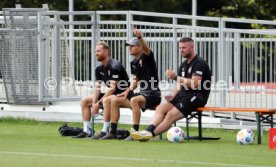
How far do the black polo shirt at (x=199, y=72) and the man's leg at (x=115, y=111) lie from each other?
3.33 ft

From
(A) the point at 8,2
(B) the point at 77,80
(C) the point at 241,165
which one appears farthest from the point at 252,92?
(A) the point at 8,2

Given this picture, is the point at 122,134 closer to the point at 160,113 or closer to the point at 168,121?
the point at 160,113

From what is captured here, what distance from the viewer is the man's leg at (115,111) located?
18547 millimetres

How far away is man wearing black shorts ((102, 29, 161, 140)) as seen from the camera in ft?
60.7

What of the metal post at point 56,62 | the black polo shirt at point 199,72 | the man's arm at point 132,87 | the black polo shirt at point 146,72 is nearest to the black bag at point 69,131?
the man's arm at point 132,87

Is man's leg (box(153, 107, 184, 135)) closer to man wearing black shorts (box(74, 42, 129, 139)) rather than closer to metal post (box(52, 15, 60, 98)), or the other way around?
man wearing black shorts (box(74, 42, 129, 139))

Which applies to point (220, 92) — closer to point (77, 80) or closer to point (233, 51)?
point (233, 51)

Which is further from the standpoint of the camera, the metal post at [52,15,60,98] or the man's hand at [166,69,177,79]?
the metal post at [52,15,60,98]

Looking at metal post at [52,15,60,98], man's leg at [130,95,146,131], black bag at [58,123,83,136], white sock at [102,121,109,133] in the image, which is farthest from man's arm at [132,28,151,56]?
metal post at [52,15,60,98]

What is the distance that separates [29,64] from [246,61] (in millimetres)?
4475

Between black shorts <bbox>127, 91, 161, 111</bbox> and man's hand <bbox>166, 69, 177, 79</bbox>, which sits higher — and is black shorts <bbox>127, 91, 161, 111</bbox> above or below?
below

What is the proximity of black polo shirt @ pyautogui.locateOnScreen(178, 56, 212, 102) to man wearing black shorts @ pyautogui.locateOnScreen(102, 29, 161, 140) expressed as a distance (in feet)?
1.92

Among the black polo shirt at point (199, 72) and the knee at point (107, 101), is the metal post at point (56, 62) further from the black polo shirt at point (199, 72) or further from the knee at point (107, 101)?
the black polo shirt at point (199, 72)

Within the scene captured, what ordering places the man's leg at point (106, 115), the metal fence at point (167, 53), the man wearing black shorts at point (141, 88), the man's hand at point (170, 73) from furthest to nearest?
the metal fence at point (167, 53) → the man's leg at point (106, 115) → the man wearing black shorts at point (141, 88) → the man's hand at point (170, 73)
